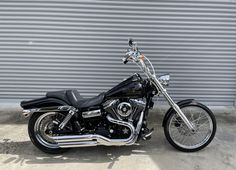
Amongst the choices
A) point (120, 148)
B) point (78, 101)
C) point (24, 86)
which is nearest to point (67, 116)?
point (78, 101)

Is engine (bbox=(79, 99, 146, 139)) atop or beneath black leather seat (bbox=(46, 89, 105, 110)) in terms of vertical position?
beneath

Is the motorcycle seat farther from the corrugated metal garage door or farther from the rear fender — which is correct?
the corrugated metal garage door

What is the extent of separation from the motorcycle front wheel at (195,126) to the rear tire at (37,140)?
4.66 feet

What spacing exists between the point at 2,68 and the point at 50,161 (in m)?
2.25

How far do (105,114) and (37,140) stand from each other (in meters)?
0.93

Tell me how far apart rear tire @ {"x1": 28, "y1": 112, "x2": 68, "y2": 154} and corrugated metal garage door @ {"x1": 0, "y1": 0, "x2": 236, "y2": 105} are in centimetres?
150

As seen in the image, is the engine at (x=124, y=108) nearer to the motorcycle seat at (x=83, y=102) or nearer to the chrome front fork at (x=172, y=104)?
the motorcycle seat at (x=83, y=102)

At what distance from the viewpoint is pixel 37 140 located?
373 centimetres

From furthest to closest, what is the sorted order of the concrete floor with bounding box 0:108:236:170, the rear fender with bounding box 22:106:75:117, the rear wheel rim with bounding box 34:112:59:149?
1. the rear wheel rim with bounding box 34:112:59:149
2. the rear fender with bounding box 22:106:75:117
3. the concrete floor with bounding box 0:108:236:170

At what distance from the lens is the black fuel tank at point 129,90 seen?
356 cm

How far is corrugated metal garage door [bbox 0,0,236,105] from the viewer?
4.79m

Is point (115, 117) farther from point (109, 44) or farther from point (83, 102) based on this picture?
point (109, 44)

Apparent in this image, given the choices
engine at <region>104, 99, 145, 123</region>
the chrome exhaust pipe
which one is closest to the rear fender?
the chrome exhaust pipe

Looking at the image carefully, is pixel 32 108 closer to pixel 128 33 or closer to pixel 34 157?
pixel 34 157
